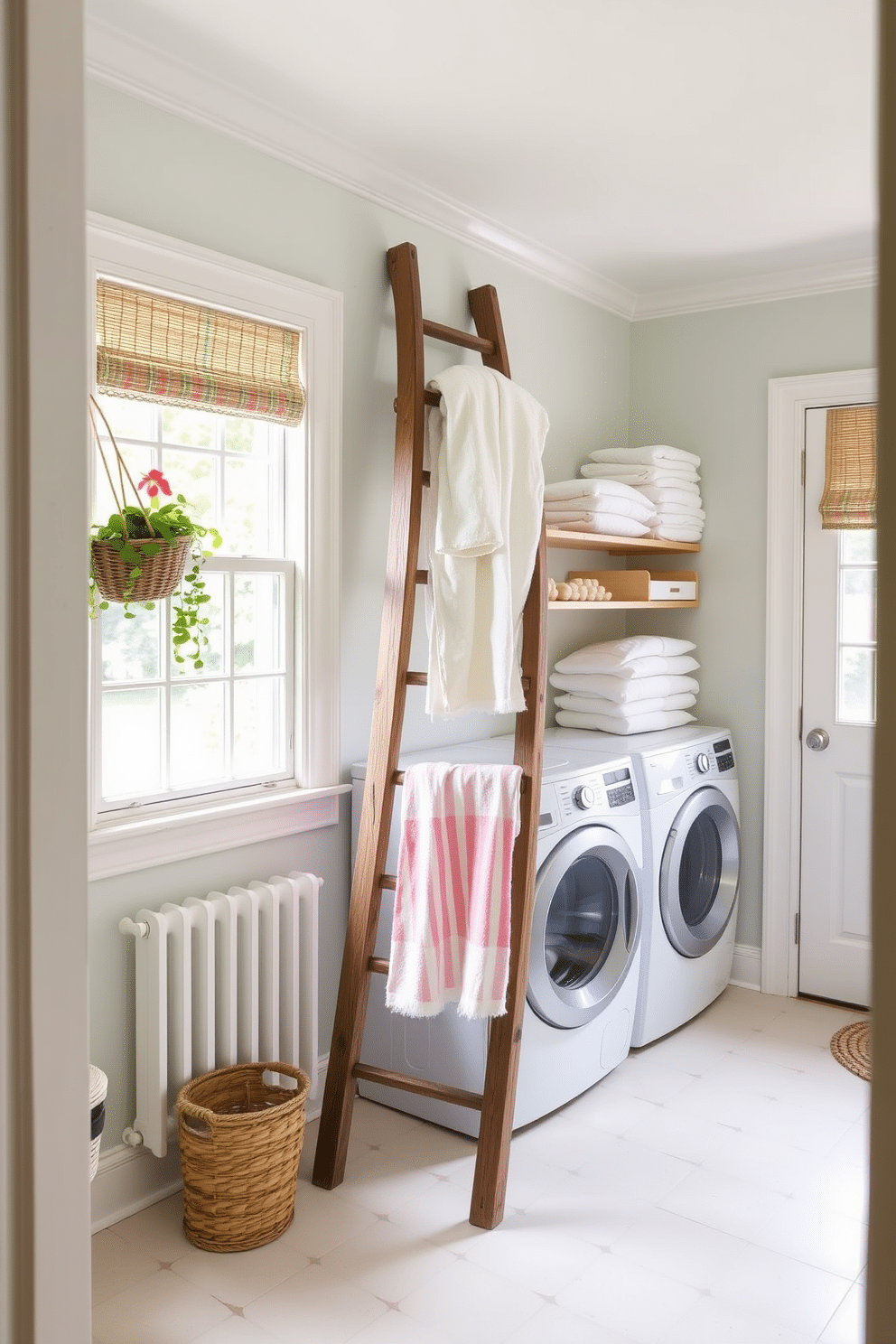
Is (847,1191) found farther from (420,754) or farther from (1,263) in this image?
(1,263)

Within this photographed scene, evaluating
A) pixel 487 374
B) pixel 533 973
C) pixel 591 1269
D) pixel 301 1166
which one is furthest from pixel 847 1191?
pixel 487 374

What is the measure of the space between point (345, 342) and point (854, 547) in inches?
76.5

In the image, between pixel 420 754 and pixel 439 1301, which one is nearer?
pixel 439 1301

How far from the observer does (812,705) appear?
3797 mm

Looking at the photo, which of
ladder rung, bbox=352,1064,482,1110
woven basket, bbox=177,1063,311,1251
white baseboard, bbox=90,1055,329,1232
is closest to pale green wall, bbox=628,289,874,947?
ladder rung, bbox=352,1064,482,1110

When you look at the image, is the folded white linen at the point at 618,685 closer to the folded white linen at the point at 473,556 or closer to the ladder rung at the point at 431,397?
the folded white linen at the point at 473,556

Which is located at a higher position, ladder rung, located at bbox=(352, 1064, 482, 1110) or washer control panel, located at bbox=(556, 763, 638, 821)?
washer control panel, located at bbox=(556, 763, 638, 821)

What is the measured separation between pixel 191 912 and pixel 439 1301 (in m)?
0.95

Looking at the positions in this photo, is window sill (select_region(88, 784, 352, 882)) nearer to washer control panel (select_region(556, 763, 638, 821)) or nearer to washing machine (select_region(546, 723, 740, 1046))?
washer control panel (select_region(556, 763, 638, 821))

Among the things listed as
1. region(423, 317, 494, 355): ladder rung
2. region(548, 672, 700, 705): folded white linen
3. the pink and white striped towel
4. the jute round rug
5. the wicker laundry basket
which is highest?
region(423, 317, 494, 355): ladder rung

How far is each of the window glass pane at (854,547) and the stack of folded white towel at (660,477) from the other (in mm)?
531

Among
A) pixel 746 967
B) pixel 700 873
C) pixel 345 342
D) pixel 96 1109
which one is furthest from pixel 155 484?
pixel 746 967

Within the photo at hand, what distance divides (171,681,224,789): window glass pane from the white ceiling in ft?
4.36

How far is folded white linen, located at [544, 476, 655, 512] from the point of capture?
3408 mm
